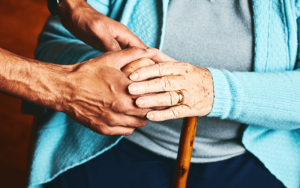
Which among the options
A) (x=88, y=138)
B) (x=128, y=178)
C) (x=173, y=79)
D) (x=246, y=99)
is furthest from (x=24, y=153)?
(x=246, y=99)

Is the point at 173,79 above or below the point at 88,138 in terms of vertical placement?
above

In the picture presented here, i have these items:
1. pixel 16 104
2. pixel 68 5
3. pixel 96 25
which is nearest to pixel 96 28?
pixel 96 25

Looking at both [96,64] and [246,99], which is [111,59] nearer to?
[96,64]

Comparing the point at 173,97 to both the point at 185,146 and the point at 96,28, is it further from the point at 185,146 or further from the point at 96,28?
the point at 96,28

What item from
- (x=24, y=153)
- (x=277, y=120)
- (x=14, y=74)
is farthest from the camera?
(x=24, y=153)

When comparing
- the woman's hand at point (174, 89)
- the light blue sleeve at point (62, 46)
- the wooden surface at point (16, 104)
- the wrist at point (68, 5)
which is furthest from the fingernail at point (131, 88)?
the wooden surface at point (16, 104)

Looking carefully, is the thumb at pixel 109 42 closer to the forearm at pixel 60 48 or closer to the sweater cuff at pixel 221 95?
the forearm at pixel 60 48

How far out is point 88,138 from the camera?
2.58ft

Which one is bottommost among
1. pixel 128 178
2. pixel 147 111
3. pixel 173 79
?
pixel 128 178

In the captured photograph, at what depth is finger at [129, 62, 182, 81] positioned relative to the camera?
1.90 ft

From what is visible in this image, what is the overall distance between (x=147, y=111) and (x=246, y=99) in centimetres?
28

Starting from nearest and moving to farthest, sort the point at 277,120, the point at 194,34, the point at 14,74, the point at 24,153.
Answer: the point at 14,74, the point at 277,120, the point at 194,34, the point at 24,153

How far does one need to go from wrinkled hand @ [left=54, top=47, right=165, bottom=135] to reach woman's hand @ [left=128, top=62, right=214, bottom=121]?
1.5 inches

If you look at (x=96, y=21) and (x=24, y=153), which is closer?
(x=96, y=21)
